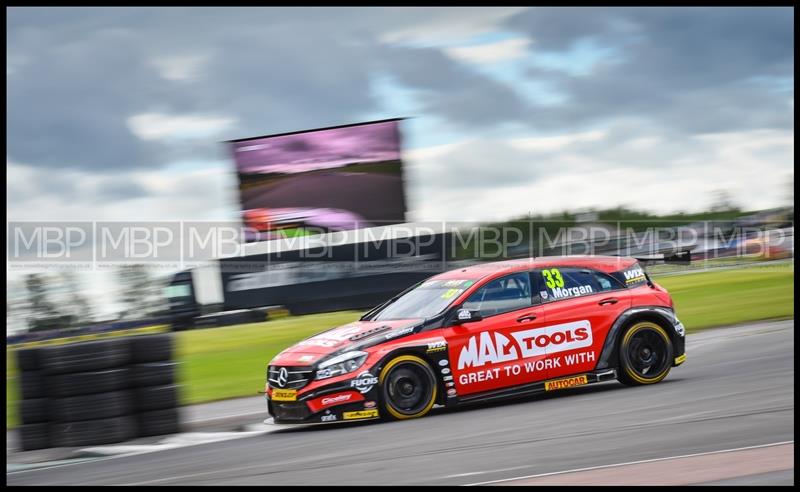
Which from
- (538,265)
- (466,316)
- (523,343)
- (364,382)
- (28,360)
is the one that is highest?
(538,265)

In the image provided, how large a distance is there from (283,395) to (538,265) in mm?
3012

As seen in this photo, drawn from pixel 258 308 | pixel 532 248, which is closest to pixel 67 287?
pixel 258 308

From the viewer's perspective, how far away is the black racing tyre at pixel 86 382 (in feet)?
30.4

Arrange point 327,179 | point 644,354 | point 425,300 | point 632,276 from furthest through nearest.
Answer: point 327,179
point 632,276
point 644,354
point 425,300

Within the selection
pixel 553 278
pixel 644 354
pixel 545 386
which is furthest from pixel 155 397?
pixel 644 354

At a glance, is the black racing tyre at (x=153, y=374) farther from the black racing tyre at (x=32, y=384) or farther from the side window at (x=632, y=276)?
the side window at (x=632, y=276)

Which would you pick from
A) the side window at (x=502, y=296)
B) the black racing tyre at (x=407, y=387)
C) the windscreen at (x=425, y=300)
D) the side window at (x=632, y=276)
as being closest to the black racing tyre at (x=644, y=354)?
the side window at (x=632, y=276)

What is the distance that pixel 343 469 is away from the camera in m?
7.00

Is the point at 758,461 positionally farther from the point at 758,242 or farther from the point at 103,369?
the point at 758,242

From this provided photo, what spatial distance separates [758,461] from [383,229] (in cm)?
2361

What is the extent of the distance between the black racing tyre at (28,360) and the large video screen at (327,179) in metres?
20.4

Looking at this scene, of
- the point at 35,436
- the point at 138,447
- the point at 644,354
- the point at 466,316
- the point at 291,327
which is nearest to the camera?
the point at 138,447

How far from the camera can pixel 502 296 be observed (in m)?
10.2

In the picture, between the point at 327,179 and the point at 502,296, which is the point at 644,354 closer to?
the point at 502,296
